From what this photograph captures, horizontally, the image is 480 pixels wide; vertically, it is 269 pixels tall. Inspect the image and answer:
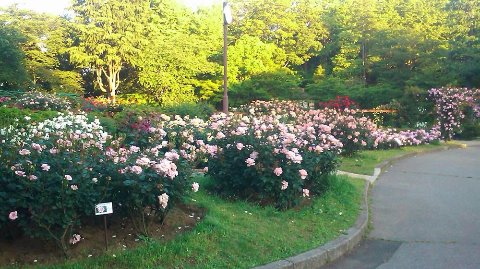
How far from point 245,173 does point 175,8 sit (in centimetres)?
3686

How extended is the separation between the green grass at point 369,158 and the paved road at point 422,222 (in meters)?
0.51

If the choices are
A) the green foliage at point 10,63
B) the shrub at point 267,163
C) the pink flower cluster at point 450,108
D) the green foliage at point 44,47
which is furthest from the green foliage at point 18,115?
the green foliage at point 44,47

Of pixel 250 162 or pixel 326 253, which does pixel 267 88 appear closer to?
pixel 250 162

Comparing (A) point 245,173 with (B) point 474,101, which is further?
(B) point 474,101

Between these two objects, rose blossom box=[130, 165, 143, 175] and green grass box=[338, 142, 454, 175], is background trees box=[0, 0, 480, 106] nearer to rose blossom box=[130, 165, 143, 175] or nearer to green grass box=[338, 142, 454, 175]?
green grass box=[338, 142, 454, 175]

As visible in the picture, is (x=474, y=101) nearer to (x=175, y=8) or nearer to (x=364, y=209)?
(x=364, y=209)

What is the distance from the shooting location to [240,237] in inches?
220

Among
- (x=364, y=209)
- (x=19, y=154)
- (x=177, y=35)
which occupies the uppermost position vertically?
(x=177, y=35)

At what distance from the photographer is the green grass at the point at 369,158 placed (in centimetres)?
1195

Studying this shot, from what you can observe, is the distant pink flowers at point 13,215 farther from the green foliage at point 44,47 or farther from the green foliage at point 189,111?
the green foliage at point 44,47

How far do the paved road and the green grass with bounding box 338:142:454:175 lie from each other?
20.0 inches

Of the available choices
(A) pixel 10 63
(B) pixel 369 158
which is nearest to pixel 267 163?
Answer: (B) pixel 369 158

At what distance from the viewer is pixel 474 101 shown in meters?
21.3

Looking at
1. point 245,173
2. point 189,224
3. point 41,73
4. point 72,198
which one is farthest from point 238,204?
point 41,73
